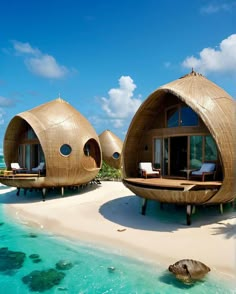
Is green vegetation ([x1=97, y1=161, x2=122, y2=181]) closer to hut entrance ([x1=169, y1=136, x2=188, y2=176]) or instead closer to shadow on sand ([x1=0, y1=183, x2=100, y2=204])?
shadow on sand ([x1=0, y1=183, x2=100, y2=204])

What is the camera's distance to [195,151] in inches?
423

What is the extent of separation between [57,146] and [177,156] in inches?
224

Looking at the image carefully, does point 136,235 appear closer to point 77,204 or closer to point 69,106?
point 77,204

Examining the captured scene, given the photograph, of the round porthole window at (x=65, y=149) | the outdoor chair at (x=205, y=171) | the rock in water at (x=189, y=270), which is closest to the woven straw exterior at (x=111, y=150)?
the round porthole window at (x=65, y=149)

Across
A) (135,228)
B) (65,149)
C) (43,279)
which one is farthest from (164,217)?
(65,149)

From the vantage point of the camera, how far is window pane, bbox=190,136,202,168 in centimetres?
1062

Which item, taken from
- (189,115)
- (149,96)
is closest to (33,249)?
(149,96)

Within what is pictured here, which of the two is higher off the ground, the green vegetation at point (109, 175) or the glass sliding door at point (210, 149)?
the glass sliding door at point (210, 149)

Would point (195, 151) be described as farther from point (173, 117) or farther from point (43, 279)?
point (43, 279)

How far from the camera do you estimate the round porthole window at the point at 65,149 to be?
13.7 m

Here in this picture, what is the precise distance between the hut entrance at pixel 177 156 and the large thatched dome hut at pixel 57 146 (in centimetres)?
469

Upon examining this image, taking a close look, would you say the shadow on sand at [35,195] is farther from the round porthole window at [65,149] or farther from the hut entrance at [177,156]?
the hut entrance at [177,156]

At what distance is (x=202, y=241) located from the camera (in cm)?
771

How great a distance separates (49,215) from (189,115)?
688 centimetres
